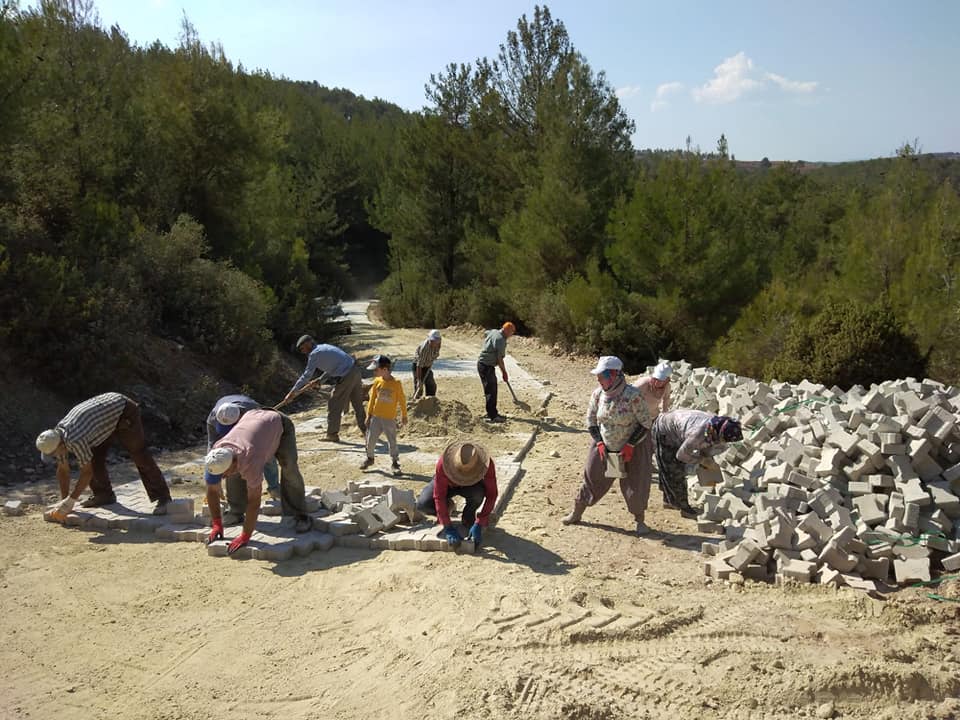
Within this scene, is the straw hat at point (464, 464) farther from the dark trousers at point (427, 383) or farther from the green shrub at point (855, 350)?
the green shrub at point (855, 350)

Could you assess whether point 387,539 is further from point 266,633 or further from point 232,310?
point 232,310

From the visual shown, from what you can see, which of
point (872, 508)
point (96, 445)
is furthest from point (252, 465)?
point (872, 508)

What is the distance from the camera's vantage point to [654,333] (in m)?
17.5

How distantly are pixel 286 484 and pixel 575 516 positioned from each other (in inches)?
107

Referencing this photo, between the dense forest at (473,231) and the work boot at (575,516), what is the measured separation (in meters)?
6.07

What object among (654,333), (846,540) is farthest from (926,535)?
(654,333)

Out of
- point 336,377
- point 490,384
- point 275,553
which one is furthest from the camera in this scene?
point 490,384

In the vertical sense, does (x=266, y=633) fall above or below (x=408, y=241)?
below

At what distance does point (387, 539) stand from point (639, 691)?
2682mm

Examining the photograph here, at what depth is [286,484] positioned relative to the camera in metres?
6.62

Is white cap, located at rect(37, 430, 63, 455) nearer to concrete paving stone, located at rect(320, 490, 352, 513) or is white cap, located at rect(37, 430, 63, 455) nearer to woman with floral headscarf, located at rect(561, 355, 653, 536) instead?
concrete paving stone, located at rect(320, 490, 352, 513)

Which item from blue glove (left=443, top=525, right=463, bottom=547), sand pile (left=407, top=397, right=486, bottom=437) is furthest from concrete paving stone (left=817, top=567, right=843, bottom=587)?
sand pile (left=407, top=397, right=486, bottom=437)

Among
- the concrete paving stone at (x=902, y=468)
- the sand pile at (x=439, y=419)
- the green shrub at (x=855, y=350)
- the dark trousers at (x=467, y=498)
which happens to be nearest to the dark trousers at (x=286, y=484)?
the dark trousers at (x=467, y=498)

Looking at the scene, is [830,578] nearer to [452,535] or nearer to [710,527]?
[710,527]
